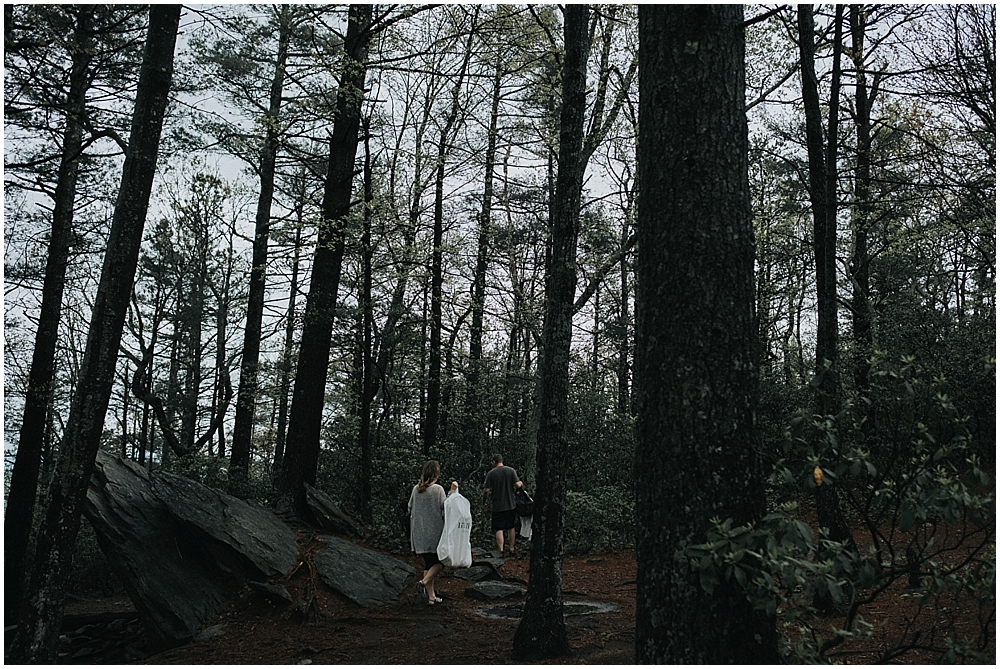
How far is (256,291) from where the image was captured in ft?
52.5

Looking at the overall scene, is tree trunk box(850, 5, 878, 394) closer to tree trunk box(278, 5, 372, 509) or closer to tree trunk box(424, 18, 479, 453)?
tree trunk box(278, 5, 372, 509)

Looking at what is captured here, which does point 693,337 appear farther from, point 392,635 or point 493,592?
point 493,592

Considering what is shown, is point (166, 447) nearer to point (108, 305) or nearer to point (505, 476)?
point (505, 476)

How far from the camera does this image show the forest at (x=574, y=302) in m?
3.84

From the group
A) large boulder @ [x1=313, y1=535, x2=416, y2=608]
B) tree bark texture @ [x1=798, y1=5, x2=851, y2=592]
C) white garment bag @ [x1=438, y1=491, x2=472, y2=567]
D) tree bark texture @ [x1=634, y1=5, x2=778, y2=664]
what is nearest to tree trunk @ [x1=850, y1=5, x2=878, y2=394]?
tree bark texture @ [x1=798, y1=5, x2=851, y2=592]

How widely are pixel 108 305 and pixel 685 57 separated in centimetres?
621

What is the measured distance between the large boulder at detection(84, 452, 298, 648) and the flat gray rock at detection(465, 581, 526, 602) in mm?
2407

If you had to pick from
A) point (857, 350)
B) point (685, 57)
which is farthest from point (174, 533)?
point (857, 350)

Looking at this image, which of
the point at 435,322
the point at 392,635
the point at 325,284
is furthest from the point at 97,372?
the point at 435,322

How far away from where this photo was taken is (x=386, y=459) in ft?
51.7

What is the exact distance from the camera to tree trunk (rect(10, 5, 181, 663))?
266 inches

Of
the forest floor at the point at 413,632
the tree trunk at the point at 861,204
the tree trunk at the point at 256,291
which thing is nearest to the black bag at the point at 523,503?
the forest floor at the point at 413,632

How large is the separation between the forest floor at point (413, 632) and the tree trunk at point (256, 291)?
20.6 feet

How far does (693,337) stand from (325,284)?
9277 mm
